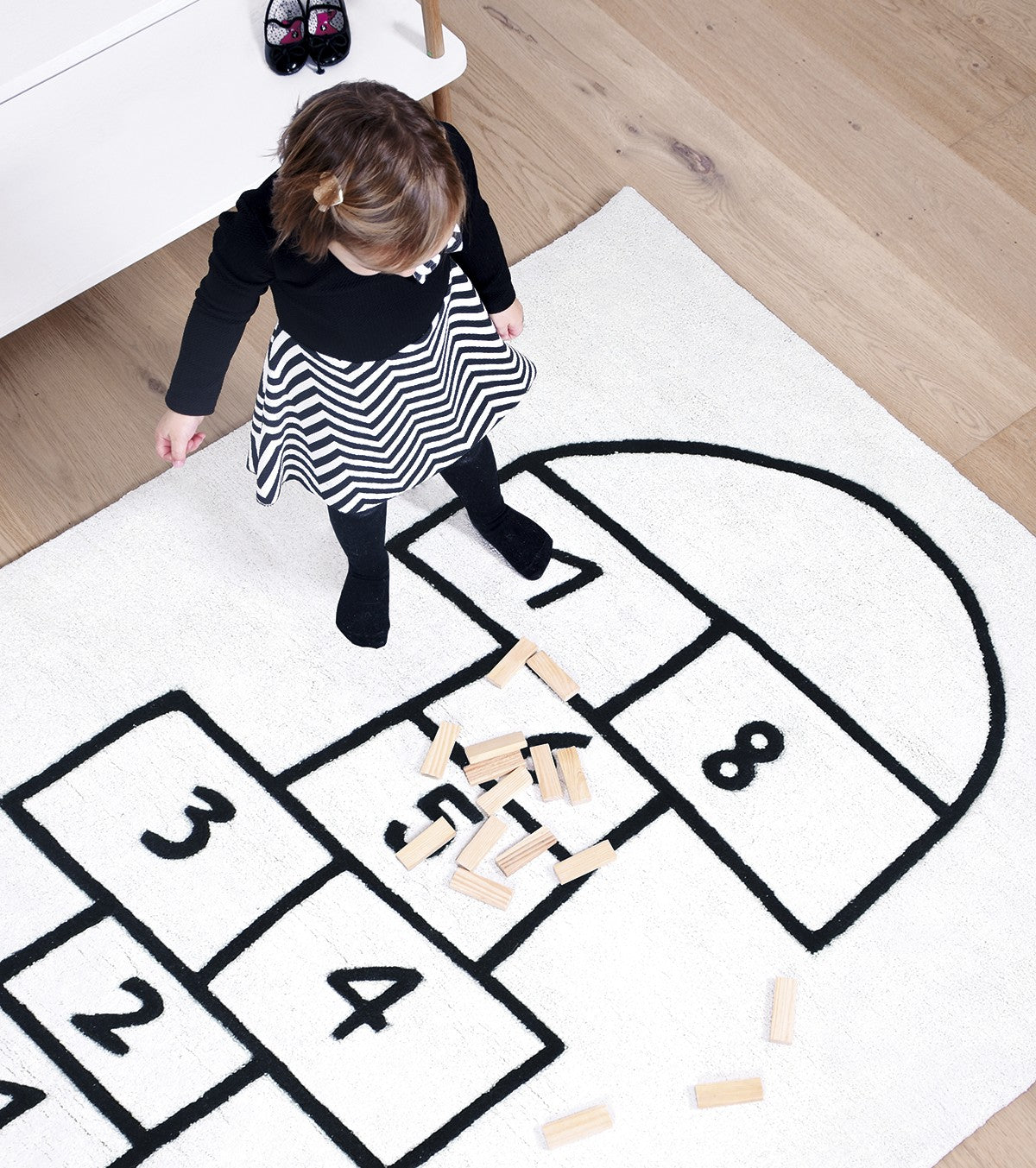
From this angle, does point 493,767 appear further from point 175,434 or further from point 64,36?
point 64,36

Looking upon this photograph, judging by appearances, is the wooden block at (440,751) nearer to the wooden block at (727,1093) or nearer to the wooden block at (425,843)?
the wooden block at (425,843)

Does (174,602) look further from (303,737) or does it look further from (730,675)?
(730,675)

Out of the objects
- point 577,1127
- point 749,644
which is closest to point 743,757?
point 749,644

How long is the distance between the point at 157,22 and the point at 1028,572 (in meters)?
1.39

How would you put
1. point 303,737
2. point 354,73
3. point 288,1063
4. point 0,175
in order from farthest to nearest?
point 354,73, point 0,175, point 303,737, point 288,1063

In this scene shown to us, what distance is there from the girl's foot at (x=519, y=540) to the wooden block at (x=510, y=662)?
10 cm

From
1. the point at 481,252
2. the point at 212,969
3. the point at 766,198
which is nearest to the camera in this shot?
the point at 481,252

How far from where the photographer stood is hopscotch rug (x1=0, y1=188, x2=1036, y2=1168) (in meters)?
1.33

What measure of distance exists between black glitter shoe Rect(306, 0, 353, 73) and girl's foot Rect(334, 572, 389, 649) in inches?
29.8

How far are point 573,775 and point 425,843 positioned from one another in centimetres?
19

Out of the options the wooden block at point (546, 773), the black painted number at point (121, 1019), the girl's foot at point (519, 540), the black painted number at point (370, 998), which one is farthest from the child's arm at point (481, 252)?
the black painted number at point (121, 1019)

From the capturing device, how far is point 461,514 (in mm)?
1636

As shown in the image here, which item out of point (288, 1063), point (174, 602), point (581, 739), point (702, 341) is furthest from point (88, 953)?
point (702, 341)

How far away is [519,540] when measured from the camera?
61.7 inches
